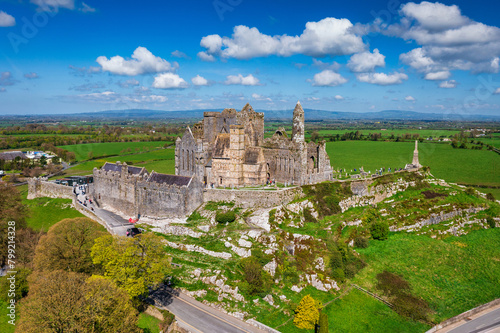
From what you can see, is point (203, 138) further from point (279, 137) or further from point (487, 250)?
point (487, 250)

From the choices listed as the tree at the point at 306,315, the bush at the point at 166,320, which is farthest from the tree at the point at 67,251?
the tree at the point at 306,315

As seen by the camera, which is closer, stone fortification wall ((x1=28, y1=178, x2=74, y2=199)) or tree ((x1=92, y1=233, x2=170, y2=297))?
tree ((x1=92, y1=233, x2=170, y2=297))

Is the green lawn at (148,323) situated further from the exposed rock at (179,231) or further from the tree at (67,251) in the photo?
the exposed rock at (179,231)

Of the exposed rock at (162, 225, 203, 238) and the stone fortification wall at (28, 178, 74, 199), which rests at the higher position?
the stone fortification wall at (28, 178, 74, 199)

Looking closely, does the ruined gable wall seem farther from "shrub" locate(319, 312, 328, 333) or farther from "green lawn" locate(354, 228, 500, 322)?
"shrub" locate(319, 312, 328, 333)

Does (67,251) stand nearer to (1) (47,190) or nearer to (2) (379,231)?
(1) (47,190)

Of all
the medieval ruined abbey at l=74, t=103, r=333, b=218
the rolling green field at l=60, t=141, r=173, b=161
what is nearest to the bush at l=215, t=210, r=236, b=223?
the medieval ruined abbey at l=74, t=103, r=333, b=218

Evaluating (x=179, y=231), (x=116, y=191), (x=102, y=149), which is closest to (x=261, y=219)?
(x=179, y=231)
